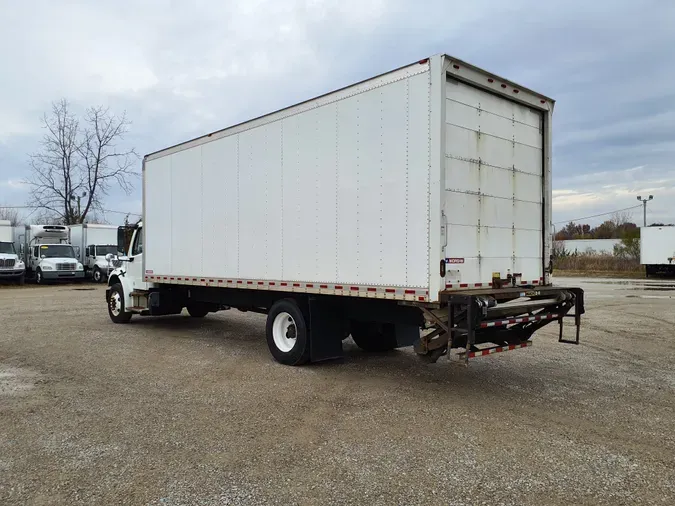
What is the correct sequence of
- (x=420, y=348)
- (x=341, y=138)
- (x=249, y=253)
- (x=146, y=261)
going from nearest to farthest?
1. (x=420, y=348)
2. (x=341, y=138)
3. (x=249, y=253)
4. (x=146, y=261)

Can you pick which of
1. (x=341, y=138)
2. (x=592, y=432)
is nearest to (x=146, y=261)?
(x=341, y=138)

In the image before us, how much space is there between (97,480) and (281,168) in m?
5.26

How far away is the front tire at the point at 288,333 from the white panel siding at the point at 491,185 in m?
2.73

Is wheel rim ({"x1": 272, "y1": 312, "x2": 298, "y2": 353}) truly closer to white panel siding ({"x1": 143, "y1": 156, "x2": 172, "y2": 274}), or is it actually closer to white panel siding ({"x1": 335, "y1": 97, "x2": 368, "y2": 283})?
white panel siding ({"x1": 335, "y1": 97, "x2": 368, "y2": 283})

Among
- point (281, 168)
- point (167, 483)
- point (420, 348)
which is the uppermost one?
point (281, 168)

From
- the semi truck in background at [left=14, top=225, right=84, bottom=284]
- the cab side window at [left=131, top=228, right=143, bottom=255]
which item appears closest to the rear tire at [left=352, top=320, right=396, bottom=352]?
the cab side window at [left=131, top=228, right=143, bottom=255]

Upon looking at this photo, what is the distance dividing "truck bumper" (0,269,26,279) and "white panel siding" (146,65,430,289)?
20557mm

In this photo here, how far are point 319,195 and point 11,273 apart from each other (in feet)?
82.5

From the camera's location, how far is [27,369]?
26.3ft

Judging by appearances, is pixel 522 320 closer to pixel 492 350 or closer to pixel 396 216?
pixel 492 350

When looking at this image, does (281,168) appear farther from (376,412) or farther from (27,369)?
(27,369)

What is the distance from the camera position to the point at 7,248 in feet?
91.1

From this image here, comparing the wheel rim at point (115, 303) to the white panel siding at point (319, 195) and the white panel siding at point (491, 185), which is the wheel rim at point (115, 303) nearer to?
the white panel siding at point (319, 195)

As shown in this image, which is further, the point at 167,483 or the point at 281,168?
the point at 281,168
